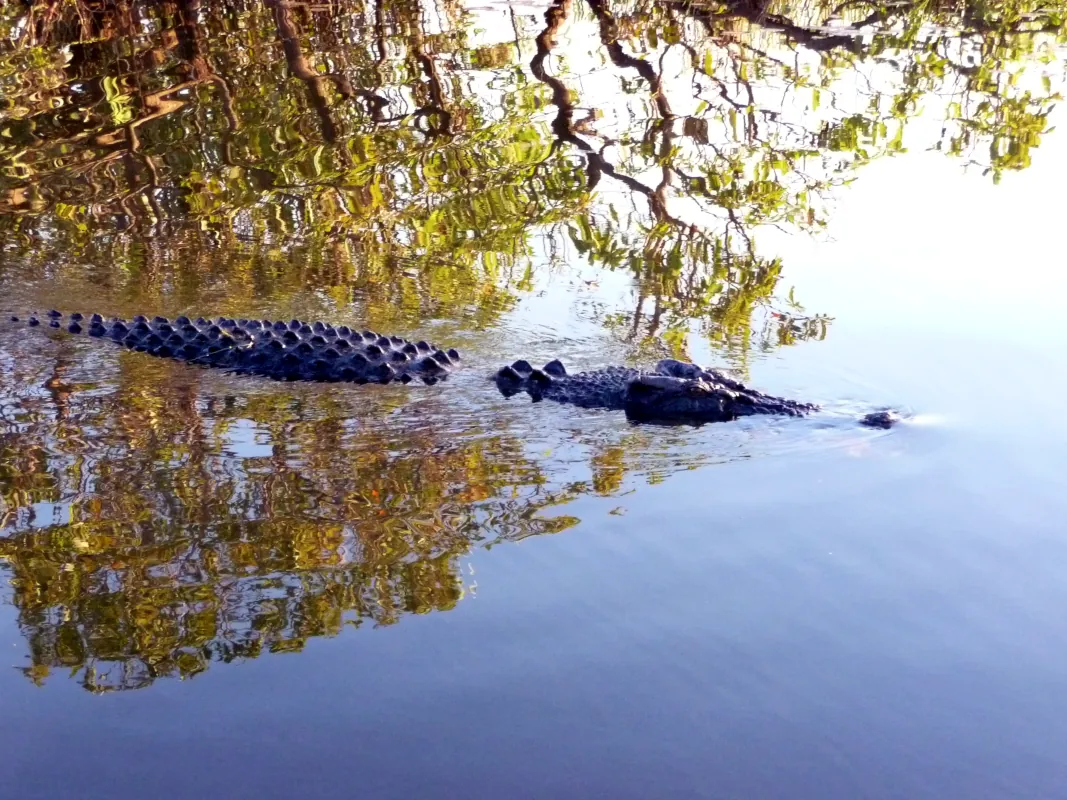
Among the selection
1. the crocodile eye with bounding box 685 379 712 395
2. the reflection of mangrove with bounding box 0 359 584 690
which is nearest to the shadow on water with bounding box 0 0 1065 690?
the reflection of mangrove with bounding box 0 359 584 690

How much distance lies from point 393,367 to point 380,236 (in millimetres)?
2353

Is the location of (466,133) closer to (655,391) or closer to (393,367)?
(393,367)

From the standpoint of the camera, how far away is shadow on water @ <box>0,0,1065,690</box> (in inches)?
168

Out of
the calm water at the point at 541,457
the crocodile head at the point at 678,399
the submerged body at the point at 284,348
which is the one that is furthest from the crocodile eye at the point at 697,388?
the submerged body at the point at 284,348

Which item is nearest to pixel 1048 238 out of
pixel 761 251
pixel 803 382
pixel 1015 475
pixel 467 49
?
pixel 761 251

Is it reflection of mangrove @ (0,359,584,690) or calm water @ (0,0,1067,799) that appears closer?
calm water @ (0,0,1067,799)

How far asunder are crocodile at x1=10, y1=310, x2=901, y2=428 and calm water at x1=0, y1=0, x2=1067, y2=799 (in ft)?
0.43

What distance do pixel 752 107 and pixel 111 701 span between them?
Result: 905 cm

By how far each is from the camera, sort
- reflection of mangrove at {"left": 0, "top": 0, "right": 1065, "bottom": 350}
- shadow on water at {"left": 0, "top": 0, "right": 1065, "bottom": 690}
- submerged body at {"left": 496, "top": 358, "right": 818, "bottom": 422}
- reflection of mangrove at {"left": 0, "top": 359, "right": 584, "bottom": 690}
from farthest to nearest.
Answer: reflection of mangrove at {"left": 0, "top": 0, "right": 1065, "bottom": 350} → submerged body at {"left": 496, "top": 358, "right": 818, "bottom": 422} → shadow on water at {"left": 0, "top": 0, "right": 1065, "bottom": 690} → reflection of mangrove at {"left": 0, "top": 359, "right": 584, "bottom": 690}

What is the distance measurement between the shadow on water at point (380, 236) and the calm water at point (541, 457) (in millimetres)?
31

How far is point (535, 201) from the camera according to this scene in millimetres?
8852

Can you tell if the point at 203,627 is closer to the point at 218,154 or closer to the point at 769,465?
the point at 769,465

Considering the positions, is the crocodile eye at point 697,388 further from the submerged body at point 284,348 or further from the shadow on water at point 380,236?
the submerged body at point 284,348

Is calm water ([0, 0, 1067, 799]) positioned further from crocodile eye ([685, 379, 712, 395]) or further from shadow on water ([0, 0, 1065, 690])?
crocodile eye ([685, 379, 712, 395])
